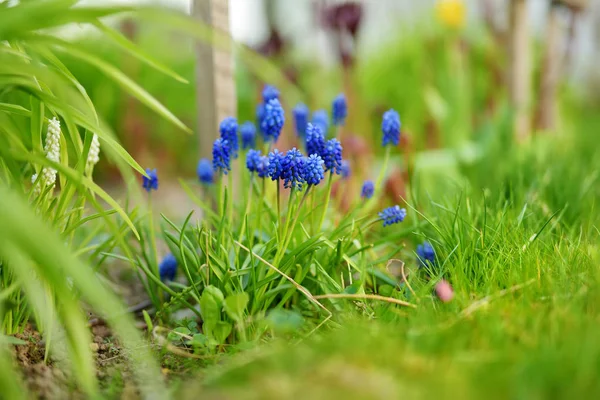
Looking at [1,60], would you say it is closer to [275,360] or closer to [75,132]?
[75,132]

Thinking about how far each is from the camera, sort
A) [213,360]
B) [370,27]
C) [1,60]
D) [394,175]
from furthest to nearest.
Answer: [370,27] < [394,175] < [213,360] < [1,60]

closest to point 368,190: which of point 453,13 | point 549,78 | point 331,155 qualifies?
point 331,155

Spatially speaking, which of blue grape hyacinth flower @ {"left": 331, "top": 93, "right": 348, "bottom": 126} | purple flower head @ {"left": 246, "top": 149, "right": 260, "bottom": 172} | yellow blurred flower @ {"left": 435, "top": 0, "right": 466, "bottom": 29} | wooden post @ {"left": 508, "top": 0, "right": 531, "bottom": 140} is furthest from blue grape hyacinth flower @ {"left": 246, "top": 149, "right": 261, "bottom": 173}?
yellow blurred flower @ {"left": 435, "top": 0, "right": 466, "bottom": 29}

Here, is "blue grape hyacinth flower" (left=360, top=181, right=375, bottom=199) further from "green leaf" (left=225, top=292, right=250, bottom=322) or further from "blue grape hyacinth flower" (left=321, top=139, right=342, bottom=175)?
"green leaf" (left=225, top=292, right=250, bottom=322)

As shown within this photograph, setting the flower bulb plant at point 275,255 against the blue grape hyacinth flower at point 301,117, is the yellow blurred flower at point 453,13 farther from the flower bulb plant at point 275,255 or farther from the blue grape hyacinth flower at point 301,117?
the flower bulb plant at point 275,255

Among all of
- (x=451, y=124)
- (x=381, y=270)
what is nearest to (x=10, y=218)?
(x=381, y=270)

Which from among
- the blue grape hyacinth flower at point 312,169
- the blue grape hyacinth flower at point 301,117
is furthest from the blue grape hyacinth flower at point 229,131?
the blue grape hyacinth flower at point 301,117

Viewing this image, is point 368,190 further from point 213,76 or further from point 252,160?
point 213,76
